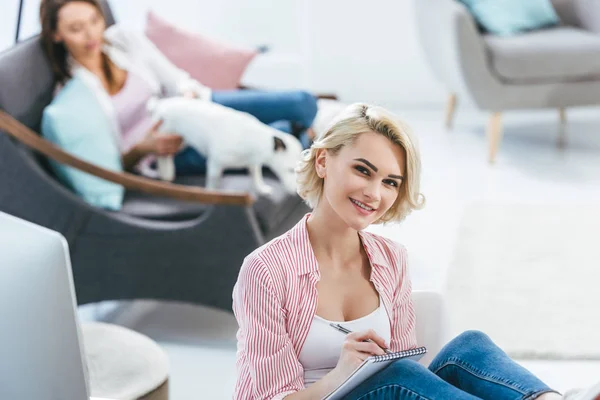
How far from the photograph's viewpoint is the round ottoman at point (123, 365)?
201 cm

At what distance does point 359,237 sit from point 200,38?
2065 millimetres

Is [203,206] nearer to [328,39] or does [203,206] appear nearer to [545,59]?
A: [545,59]

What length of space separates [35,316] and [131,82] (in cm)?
211

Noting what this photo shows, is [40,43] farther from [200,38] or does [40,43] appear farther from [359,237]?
[359,237]

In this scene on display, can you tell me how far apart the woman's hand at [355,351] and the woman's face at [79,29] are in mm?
1922

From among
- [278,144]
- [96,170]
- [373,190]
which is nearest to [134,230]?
[96,170]

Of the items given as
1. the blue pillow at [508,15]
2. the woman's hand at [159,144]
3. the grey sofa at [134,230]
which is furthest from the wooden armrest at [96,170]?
the blue pillow at [508,15]

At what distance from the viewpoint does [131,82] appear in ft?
10.5

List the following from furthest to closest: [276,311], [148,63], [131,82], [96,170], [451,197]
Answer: [451,197] < [148,63] < [131,82] < [96,170] < [276,311]

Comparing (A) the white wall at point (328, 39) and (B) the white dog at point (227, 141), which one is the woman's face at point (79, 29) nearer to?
(B) the white dog at point (227, 141)

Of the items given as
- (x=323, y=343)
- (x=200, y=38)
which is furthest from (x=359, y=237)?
(x=200, y=38)

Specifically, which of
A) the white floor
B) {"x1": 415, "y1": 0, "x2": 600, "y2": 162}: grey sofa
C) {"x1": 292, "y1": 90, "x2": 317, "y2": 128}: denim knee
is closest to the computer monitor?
the white floor

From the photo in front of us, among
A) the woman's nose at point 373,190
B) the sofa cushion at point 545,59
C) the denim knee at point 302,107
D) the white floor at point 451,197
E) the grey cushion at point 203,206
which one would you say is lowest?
the white floor at point 451,197

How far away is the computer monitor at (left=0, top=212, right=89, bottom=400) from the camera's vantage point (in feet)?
3.82
